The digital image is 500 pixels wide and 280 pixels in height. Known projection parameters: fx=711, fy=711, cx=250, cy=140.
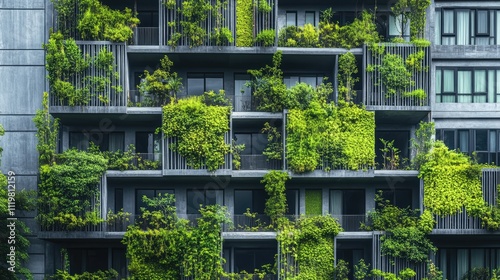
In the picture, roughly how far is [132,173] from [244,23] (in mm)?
10575

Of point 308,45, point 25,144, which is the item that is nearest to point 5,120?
point 25,144

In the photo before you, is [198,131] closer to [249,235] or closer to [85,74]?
[249,235]

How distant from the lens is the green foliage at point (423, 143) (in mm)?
40000

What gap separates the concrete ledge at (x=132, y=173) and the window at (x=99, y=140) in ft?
8.45

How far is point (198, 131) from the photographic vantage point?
39312mm

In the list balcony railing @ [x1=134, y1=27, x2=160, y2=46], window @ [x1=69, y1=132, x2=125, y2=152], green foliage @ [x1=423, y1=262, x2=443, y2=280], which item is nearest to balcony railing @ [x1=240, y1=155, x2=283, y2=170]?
window @ [x1=69, y1=132, x2=125, y2=152]

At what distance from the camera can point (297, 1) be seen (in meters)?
42.2

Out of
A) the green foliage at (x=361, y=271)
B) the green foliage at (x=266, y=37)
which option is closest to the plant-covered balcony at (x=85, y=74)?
the green foliage at (x=266, y=37)

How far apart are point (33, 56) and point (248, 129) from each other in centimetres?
1320

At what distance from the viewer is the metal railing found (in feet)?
129

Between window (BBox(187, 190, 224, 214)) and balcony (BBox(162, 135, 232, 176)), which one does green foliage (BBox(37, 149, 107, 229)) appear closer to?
balcony (BBox(162, 135, 232, 176))

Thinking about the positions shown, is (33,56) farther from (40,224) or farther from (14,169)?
(40,224)

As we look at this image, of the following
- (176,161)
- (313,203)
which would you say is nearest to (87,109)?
(176,161)

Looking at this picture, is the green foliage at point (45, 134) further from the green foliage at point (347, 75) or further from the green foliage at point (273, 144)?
the green foliage at point (347, 75)
